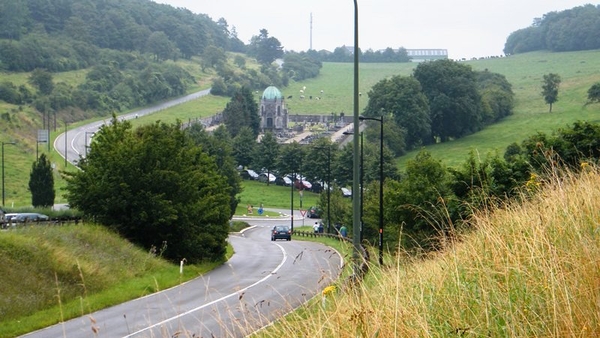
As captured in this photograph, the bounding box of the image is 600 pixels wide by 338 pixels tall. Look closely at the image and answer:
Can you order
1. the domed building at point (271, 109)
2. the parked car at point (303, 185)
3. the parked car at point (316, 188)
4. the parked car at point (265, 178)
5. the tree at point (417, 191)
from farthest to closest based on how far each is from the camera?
the domed building at point (271, 109)
the parked car at point (265, 178)
the parked car at point (303, 185)
the parked car at point (316, 188)
the tree at point (417, 191)

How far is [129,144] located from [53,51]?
13746 centimetres

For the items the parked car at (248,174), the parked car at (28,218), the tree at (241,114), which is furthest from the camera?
the tree at (241,114)

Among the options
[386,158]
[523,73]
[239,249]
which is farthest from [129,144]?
[523,73]

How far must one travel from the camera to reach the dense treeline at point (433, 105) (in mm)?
118062

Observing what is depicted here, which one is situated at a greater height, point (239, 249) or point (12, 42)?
point (12, 42)

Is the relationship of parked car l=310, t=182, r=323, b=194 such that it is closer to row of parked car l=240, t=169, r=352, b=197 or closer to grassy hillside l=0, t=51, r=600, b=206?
row of parked car l=240, t=169, r=352, b=197

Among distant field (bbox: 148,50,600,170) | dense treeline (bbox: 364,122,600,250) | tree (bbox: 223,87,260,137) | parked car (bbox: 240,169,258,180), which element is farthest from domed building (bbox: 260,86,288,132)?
dense treeline (bbox: 364,122,600,250)

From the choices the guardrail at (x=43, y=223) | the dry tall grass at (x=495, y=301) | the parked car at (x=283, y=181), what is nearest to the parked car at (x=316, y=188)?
the parked car at (x=283, y=181)

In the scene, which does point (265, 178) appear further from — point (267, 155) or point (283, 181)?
point (267, 155)

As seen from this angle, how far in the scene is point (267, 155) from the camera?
375 feet

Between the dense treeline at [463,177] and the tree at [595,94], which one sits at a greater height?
the tree at [595,94]

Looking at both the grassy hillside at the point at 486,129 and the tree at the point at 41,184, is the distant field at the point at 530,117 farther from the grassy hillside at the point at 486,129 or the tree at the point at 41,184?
the tree at the point at 41,184

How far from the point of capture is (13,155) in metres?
98.6

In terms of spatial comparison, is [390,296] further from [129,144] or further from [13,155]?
[13,155]
